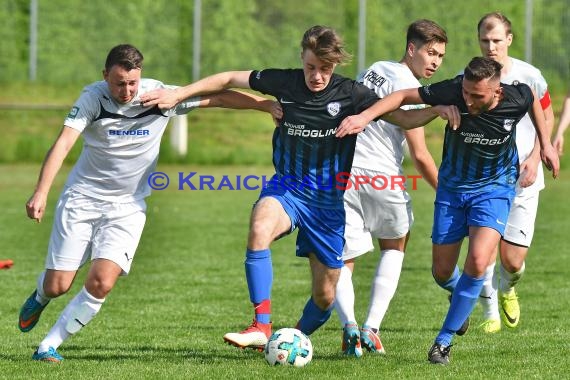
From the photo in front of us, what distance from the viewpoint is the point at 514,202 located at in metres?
9.31

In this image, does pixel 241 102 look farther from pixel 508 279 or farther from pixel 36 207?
pixel 508 279

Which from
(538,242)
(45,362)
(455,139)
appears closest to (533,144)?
(455,139)

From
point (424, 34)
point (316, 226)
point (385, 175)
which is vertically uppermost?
point (424, 34)

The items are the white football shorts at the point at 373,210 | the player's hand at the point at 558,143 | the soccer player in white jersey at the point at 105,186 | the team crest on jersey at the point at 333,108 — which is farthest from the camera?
the player's hand at the point at 558,143

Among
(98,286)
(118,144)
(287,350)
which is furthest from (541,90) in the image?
A: (98,286)

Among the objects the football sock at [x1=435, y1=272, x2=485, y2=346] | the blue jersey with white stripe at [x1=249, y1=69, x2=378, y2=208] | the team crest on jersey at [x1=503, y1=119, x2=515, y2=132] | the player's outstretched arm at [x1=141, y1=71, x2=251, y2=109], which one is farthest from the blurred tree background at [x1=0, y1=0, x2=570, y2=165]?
the football sock at [x1=435, y1=272, x2=485, y2=346]

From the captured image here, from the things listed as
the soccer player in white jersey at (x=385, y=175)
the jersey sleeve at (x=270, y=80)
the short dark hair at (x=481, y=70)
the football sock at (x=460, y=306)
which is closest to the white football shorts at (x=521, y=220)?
the soccer player in white jersey at (x=385, y=175)

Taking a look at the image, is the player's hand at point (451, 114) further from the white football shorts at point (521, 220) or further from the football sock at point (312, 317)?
the white football shorts at point (521, 220)

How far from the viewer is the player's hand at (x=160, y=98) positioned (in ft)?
25.2

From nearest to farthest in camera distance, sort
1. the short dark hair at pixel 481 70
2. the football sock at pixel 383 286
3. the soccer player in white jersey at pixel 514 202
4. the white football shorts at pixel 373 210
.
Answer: the short dark hair at pixel 481 70 < the football sock at pixel 383 286 < the white football shorts at pixel 373 210 < the soccer player in white jersey at pixel 514 202

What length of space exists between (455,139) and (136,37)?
87.1 feet

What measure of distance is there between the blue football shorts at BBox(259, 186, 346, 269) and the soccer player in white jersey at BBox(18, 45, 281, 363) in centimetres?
53

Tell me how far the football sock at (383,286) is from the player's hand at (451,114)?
1.50 metres

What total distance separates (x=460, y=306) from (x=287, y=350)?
1129mm
